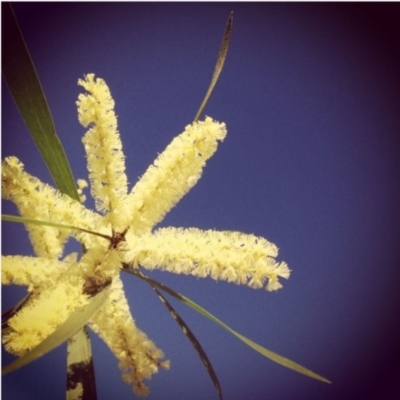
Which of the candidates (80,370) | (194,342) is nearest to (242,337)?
(194,342)

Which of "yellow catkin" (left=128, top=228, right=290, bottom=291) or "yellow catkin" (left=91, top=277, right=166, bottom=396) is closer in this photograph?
"yellow catkin" (left=128, top=228, right=290, bottom=291)

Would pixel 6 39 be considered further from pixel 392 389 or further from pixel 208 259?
pixel 392 389

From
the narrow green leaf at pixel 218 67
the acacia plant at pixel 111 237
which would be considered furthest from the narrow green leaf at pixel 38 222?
the narrow green leaf at pixel 218 67

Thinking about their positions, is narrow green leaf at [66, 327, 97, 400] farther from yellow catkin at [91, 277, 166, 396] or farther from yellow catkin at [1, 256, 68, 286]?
yellow catkin at [1, 256, 68, 286]

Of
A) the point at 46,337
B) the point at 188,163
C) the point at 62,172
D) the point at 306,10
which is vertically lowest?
the point at 46,337

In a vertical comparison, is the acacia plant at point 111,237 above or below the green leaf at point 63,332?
above

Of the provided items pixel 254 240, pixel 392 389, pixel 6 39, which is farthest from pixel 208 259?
pixel 392 389

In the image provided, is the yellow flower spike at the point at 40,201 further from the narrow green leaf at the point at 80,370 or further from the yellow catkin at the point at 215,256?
the narrow green leaf at the point at 80,370

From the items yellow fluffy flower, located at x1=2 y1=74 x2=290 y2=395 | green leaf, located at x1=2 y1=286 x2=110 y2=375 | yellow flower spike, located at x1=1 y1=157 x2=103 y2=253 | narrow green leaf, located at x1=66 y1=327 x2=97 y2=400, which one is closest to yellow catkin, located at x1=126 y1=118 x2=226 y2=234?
yellow fluffy flower, located at x1=2 y1=74 x2=290 y2=395
